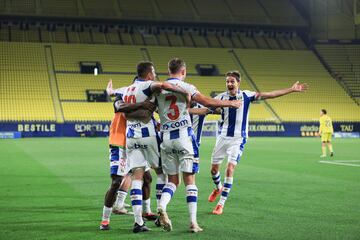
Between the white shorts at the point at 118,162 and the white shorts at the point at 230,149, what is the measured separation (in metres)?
2.28

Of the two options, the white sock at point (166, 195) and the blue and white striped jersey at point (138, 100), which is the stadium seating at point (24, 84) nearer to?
the blue and white striped jersey at point (138, 100)

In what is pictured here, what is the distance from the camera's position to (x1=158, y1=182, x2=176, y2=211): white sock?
302 inches

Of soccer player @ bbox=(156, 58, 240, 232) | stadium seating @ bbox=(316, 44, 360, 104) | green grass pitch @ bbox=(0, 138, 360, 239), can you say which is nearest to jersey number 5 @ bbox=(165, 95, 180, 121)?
soccer player @ bbox=(156, 58, 240, 232)

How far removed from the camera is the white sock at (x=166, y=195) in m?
7.67

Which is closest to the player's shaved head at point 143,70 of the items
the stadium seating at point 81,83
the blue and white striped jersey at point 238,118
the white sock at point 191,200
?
the white sock at point 191,200

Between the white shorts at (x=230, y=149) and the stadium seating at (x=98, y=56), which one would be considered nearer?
the white shorts at (x=230, y=149)

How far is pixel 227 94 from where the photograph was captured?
1063cm

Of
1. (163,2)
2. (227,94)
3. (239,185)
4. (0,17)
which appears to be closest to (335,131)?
(163,2)

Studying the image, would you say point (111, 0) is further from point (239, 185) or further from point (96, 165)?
point (239, 185)

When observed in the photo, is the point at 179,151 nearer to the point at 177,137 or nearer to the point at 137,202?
the point at 177,137

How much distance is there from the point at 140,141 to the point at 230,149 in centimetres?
295

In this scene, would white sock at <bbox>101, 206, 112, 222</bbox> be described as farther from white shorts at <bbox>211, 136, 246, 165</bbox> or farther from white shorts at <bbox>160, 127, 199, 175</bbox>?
white shorts at <bbox>211, 136, 246, 165</bbox>

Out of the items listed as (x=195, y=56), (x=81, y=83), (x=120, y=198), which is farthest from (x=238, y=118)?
(x=195, y=56)

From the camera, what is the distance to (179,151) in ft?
25.7
